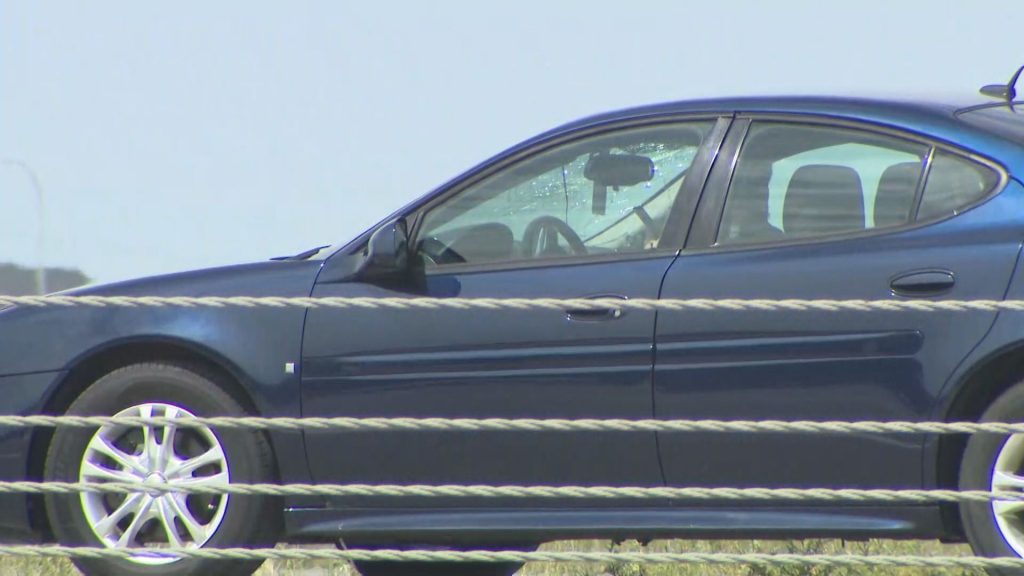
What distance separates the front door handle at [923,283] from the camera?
5.27 m

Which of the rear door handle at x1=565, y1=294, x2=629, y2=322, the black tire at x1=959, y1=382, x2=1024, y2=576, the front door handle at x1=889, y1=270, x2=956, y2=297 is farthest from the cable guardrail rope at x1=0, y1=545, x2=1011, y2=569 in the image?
the rear door handle at x1=565, y1=294, x2=629, y2=322

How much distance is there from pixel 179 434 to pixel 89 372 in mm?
400

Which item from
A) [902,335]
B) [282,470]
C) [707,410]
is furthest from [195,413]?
[902,335]

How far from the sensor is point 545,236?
19.0ft

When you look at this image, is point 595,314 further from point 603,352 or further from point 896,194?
point 896,194

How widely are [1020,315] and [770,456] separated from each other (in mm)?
809

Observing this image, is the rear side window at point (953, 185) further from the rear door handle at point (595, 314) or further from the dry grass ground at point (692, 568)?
the dry grass ground at point (692, 568)

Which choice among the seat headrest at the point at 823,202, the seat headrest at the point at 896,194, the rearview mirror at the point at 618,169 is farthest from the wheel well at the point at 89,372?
the seat headrest at the point at 896,194

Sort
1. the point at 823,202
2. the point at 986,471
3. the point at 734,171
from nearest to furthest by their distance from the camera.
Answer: the point at 986,471 < the point at 823,202 < the point at 734,171

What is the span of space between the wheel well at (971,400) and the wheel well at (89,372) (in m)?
2.20

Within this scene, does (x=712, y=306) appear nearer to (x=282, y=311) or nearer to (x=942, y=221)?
(x=942, y=221)

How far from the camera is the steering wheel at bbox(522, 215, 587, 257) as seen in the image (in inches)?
228

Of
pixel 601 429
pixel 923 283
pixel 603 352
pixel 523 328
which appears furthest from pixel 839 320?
pixel 601 429

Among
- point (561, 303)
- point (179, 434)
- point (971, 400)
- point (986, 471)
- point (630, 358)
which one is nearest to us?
point (561, 303)
